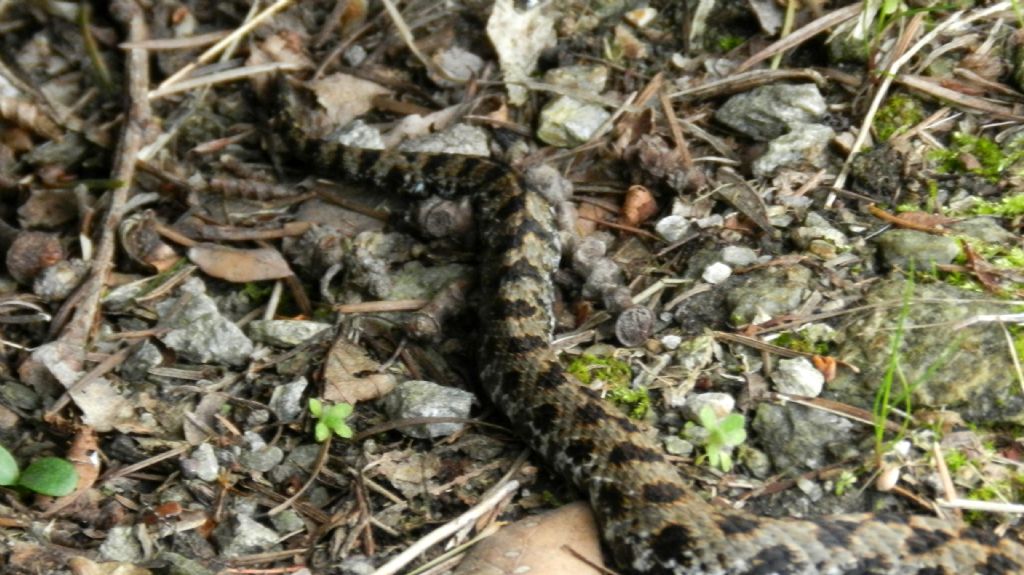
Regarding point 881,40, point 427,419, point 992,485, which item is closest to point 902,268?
point 992,485

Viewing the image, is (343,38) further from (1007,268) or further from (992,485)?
(992,485)

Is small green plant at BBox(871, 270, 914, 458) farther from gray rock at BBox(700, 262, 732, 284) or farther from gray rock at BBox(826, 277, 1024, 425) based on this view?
gray rock at BBox(700, 262, 732, 284)

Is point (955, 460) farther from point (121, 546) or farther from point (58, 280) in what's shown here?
point (58, 280)

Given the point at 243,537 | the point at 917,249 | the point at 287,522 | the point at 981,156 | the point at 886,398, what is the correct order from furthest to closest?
1. the point at 981,156
2. the point at 917,249
3. the point at 287,522
4. the point at 243,537
5. the point at 886,398

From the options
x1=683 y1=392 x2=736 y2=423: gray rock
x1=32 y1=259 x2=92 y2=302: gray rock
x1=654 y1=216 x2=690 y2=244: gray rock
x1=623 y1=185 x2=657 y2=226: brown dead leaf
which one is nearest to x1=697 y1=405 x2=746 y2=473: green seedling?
x1=683 y1=392 x2=736 y2=423: gray rock

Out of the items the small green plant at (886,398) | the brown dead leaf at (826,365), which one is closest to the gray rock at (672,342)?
the brown dead leaf at (826,365)

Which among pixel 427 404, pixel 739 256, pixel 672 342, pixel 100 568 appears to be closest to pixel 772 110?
pixel 739 256
